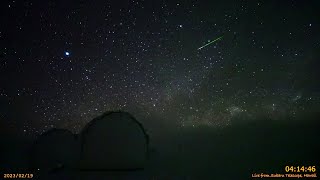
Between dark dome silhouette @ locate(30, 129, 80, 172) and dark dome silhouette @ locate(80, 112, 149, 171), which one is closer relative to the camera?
dark dome silhouette @ locate(80, 112, 149, 171)

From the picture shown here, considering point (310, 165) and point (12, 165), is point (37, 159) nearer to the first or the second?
point (12, 165)

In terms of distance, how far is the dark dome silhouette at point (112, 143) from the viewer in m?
17.1

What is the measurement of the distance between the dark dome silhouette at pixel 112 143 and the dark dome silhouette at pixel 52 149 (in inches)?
160

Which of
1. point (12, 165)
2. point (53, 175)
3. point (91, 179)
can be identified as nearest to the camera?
point (91, 179)

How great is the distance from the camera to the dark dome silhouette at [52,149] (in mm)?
20812

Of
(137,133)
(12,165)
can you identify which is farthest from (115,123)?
(12,165)

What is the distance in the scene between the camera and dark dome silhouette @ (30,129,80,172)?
20.8 metres

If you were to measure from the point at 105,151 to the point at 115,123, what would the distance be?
187 cm

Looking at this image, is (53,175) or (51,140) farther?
(51,140)

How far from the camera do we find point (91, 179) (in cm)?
1670

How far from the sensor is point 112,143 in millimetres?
17172

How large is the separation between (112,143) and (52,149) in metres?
6.89

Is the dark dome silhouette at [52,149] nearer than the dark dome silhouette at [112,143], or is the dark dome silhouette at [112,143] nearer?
the dark dome silhouette at [112,143]

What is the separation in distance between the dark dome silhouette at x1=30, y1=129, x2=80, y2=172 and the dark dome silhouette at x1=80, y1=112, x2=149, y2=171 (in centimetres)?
407
